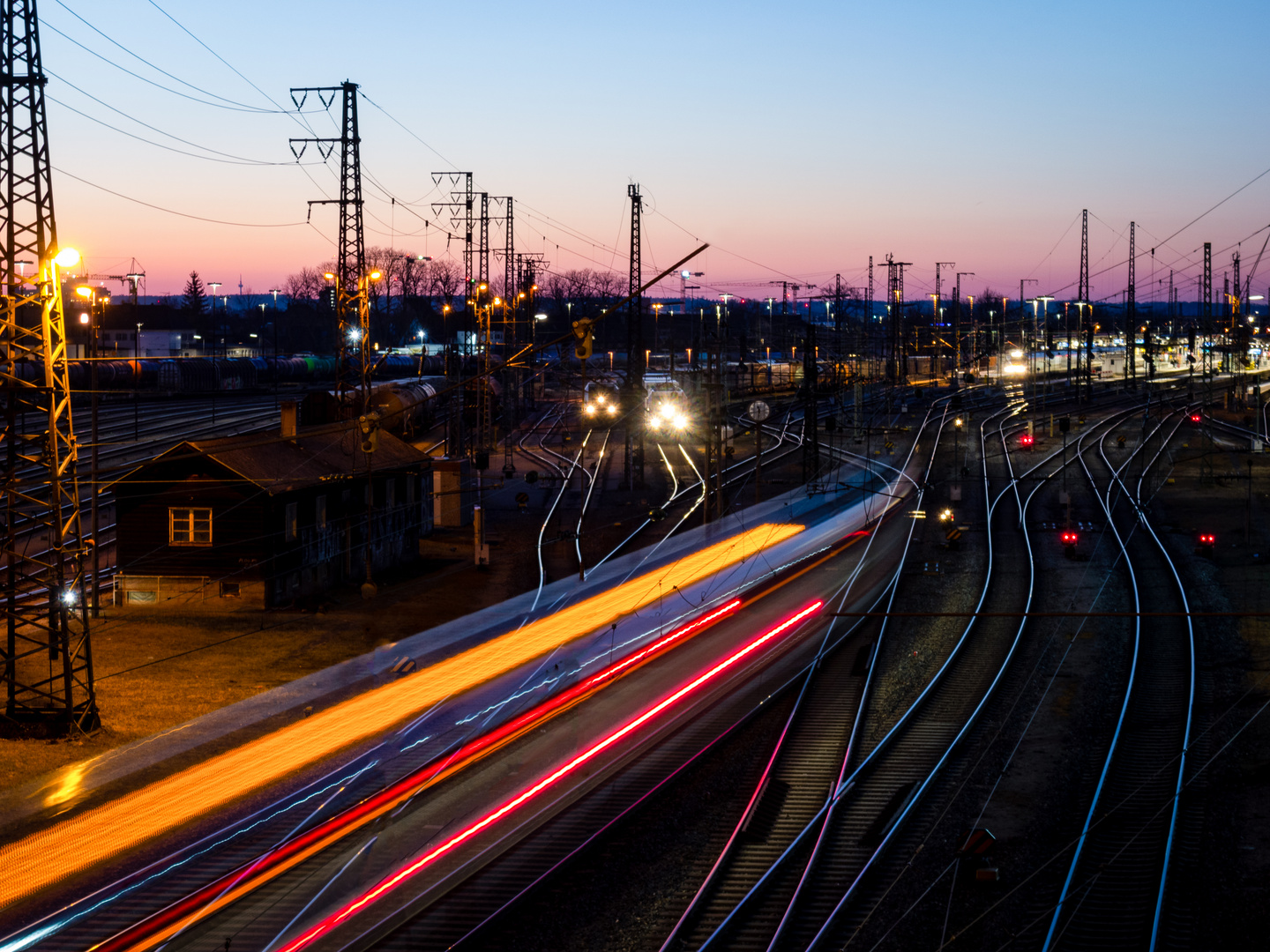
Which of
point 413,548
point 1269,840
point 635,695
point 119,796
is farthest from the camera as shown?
point 413,548

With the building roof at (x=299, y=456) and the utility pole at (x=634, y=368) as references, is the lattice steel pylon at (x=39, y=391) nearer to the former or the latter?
the building roof at (x=299, y=456)

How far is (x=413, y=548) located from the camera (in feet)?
108

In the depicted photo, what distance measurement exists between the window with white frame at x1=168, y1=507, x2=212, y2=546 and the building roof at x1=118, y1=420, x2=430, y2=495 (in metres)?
1.24

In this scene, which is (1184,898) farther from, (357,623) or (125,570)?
(125,570)

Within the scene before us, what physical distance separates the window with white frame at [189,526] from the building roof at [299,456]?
1.24 m

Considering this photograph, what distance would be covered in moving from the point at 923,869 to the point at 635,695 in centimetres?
→ 653

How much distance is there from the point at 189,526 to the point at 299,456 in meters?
3.56

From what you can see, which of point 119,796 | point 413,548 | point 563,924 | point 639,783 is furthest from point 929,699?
point 413,548

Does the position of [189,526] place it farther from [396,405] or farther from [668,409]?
[668,409]

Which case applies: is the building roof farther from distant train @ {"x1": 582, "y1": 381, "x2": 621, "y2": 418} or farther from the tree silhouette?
the tree silhouette

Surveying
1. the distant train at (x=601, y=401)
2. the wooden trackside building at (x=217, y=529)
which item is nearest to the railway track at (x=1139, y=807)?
the wooden trackside building at (x=217, y=529)

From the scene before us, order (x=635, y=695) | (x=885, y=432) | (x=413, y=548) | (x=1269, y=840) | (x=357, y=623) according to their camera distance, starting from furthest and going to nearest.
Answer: (x=885, y=432) → (x=413, y=548) → (x=357, y=623) → (x=635, y=695) → (x=1269, y=840)

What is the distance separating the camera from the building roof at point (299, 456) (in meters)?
26.3

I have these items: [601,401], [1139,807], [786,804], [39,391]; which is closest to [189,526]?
[39,391]
